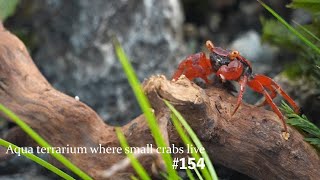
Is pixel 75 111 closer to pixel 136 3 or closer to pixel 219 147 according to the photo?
pixel 219 147

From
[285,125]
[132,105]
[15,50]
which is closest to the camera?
[285,125]

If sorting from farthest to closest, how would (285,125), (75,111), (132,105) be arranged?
(132,105) < (75,111) < (285,125)

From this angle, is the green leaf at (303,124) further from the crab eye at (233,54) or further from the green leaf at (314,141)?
the crab eye at (233,54)

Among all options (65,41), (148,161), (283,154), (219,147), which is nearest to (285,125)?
(283,154)

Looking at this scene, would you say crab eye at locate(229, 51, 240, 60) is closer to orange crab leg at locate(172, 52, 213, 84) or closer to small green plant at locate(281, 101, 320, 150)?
orange crab leg at locate(172, 52, 213, 84)

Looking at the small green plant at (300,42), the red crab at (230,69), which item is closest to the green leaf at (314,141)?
the red crab at (230,69)

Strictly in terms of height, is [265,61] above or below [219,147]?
above

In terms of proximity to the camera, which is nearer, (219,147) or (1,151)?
(219,147)
